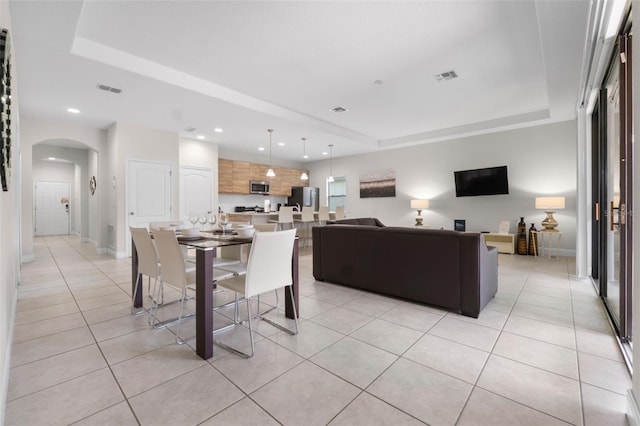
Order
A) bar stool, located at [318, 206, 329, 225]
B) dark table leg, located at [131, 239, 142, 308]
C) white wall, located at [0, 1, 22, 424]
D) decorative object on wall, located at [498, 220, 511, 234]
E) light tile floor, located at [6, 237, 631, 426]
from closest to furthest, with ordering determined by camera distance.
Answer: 1. light tile floor, located at [6, 237, 631, 426]
2. white wall, located at [0, 1, 22, 424]
3. dark table leg, located at [131, 239, 142, 308]
4. decorative object on wall, located at [498, 220, 511, 234]
5. bar stool, located at [318, 206, 329, 225]

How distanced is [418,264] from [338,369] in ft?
4.88

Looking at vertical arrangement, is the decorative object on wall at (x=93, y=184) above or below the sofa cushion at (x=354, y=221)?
above

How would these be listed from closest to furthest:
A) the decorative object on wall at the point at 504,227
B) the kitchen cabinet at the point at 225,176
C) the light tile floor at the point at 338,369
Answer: the light tile floor at the point at 338,369
the decorative object on wall at the point at 504,227
the kitchen cabinet at the point at 225,176

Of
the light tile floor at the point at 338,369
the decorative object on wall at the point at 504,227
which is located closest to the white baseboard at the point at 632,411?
the light tile floor at the point at 338,369

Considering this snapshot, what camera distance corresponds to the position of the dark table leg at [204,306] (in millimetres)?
1987

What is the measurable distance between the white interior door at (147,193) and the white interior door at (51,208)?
23.7 ft

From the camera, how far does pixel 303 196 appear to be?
372 inches

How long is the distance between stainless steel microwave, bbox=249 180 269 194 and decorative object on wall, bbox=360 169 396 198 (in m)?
3.01

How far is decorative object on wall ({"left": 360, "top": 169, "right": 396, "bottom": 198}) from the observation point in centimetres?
834

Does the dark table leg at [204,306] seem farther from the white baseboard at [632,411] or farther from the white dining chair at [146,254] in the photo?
the white baseboard at [632,411]

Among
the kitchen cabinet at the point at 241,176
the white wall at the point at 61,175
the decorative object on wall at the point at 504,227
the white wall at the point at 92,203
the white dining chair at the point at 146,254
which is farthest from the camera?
the white wall at the point at 61,175

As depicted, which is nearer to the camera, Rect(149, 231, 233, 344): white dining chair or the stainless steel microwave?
Rect(149, 231, 233, 344): white dining chair

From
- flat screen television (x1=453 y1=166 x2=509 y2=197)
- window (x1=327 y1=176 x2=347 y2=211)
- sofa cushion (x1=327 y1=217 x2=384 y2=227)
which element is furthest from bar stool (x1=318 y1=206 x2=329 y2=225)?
flat screen television (x1=453 y1=166 x2=509 y2=197)

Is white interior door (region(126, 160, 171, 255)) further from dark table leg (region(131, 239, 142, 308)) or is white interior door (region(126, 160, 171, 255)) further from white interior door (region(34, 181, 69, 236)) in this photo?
white interior door (region(34, 181, 69, 236))
